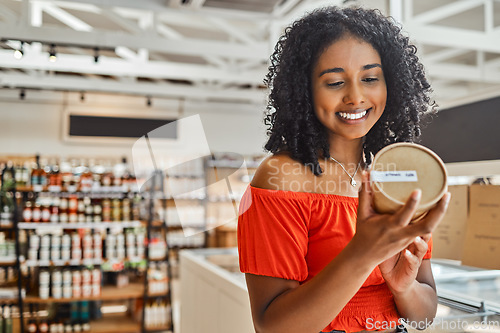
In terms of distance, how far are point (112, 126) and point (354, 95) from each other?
811cm

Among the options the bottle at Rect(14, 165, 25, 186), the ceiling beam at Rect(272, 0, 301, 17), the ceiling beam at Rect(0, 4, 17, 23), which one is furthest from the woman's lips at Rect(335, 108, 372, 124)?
the bottle at Rect(14, 165, 25, 186)

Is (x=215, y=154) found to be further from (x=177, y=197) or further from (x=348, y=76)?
(x=348, y=76)

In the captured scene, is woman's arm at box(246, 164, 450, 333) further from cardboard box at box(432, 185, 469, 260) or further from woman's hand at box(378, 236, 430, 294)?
cardboard box at box(432, 185, 469, 260)

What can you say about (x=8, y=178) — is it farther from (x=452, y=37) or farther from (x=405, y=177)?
(x=405, y=177)

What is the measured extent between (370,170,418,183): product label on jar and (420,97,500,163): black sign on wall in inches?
39.4

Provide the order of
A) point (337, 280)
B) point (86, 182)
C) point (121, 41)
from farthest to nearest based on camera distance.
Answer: point (86, 182) < point (121, 41) < point (337, 280)

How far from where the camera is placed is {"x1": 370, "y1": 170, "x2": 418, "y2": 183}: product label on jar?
577 millimetres

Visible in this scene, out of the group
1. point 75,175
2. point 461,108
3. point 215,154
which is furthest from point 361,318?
A: point 215,154

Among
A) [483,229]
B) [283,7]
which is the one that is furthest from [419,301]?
[283,7]

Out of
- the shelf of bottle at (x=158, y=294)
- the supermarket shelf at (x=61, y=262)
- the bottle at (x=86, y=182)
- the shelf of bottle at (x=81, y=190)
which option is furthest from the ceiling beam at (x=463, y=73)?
the supermarket shelf at (x=61, y=262)

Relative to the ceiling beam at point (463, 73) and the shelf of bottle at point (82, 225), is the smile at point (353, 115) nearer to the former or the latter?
the shelf of bottle at point (82, 225)

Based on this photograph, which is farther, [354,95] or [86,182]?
[86,182]

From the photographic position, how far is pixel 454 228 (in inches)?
60.9

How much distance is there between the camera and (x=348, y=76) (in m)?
0.80
